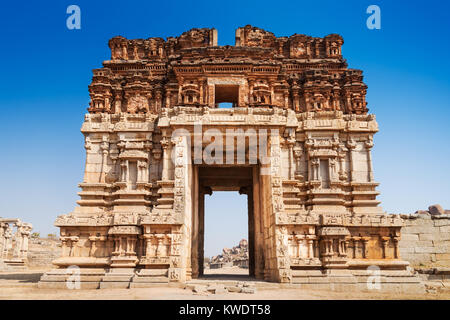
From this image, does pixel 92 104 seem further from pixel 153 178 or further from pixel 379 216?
pixel 379 216

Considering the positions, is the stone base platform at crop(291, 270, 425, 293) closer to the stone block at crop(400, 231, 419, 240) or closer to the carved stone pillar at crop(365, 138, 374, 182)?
the carved stone pillar at crop(365, 138, 374, 182)

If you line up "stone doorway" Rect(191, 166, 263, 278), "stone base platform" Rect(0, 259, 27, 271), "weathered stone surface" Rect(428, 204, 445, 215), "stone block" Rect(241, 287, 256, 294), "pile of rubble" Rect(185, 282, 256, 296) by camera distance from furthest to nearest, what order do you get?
"weathered stone surface" Rect(428, 204, 445, 215)
"stone base platform" Rect(0, 259, 27, 271)
"stone doorway" Rect(191, 166, 263, 278)
"stone block" Rect(241, 287, 256, 294)
"pile of rubble" Rect(185, 282, 256, 296)

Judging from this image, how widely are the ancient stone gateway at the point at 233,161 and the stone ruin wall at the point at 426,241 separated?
373 cm

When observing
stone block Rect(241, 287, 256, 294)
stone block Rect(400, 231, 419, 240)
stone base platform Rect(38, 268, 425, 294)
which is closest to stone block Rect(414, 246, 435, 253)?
stone block Rect(400, 231, 419, 240)

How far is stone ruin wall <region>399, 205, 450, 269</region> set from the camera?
16.7 m

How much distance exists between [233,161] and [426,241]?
10.1 metres

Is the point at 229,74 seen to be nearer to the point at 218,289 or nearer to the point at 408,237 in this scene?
the point at 218,289

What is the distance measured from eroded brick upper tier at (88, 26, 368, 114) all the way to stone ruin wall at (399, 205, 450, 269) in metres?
6.15

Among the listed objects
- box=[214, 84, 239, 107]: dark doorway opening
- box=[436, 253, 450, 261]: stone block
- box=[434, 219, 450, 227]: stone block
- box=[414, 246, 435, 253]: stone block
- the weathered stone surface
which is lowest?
box=[436, 253, 450, 261]: stone block

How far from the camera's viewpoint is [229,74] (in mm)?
16375

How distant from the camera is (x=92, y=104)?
54.8 feet

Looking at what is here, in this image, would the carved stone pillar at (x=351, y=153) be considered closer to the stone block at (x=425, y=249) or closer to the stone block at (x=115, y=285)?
the stone block at (x=425, y=249)

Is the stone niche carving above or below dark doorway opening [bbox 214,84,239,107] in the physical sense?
below

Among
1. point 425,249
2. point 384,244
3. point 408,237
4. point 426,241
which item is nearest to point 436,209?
point 426,241
